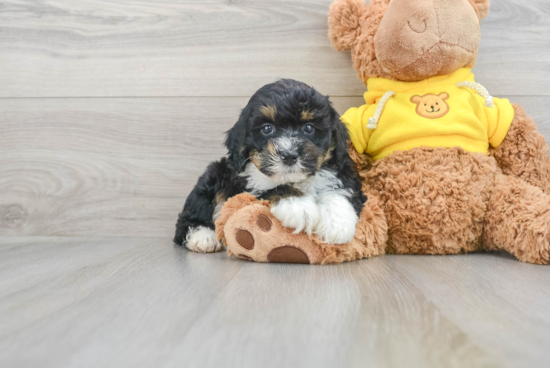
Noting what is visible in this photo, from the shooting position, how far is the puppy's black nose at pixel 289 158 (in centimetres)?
129

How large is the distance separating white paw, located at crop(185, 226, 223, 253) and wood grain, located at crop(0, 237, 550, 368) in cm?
25

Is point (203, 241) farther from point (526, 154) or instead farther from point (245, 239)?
point (526, 154)

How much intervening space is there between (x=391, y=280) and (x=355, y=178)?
480 mm

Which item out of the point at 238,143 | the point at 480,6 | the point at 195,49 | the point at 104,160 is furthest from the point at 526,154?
the point at 104,160

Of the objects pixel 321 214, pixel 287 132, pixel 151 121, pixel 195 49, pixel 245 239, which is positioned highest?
pixel 195 49

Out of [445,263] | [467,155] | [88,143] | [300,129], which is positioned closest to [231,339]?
[300,129]

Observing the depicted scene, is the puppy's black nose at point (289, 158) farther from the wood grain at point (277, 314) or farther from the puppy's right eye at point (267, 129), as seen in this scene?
the wood grain at point (277, 314)

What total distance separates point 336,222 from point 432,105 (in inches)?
24.7

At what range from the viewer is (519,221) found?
1.41 metres

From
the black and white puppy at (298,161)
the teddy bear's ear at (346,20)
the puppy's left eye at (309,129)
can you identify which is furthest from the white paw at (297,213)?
the teddy bear's ear at (346,20)

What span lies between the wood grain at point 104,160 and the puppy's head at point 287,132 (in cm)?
68

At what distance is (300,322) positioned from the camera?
0.84m

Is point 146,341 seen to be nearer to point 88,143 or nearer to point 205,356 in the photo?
point 205,356

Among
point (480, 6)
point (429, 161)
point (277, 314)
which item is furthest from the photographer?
point (480, 6)
